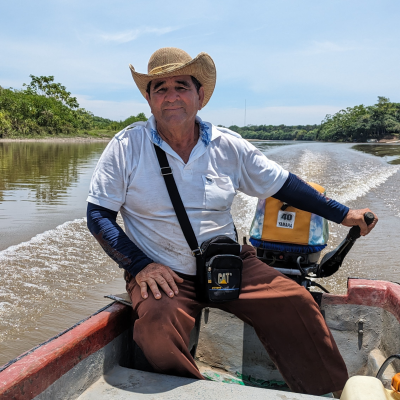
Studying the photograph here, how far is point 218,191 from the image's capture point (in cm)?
213

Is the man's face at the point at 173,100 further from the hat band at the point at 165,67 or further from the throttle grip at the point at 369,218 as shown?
the throttle grip at the point at 369,218

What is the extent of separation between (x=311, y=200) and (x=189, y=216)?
0.76 meters

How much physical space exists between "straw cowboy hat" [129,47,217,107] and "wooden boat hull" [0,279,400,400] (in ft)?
3.66

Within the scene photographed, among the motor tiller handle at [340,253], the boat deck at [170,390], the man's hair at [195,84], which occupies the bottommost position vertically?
the boat deck at [170,390]

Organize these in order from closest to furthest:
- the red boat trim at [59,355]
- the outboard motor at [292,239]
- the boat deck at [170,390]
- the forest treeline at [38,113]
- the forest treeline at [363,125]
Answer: the red boat trim at [59,355]
the boat deck at [170,390]
the outboard motor at [292,239]
the forest treeline at [38,113]
the forest treeline at [363,125]

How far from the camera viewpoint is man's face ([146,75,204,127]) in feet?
6.93

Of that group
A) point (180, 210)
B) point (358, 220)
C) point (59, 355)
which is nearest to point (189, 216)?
point (180, 210)

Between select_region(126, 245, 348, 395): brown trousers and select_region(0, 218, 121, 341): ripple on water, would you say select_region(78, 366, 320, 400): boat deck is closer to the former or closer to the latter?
select_region(126, 245, 348, 395): brown trousers

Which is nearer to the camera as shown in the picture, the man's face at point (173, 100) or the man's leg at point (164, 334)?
the man's leg at point (164, 334)

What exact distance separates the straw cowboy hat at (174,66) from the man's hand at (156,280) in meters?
0.91

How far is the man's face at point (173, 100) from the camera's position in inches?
83.1

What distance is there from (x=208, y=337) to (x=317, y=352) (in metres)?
0.76

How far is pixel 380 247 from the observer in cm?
591

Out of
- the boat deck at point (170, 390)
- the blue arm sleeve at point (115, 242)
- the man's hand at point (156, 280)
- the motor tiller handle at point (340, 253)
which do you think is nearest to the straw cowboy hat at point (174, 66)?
the blue arm sleeve at point (115, 242)
